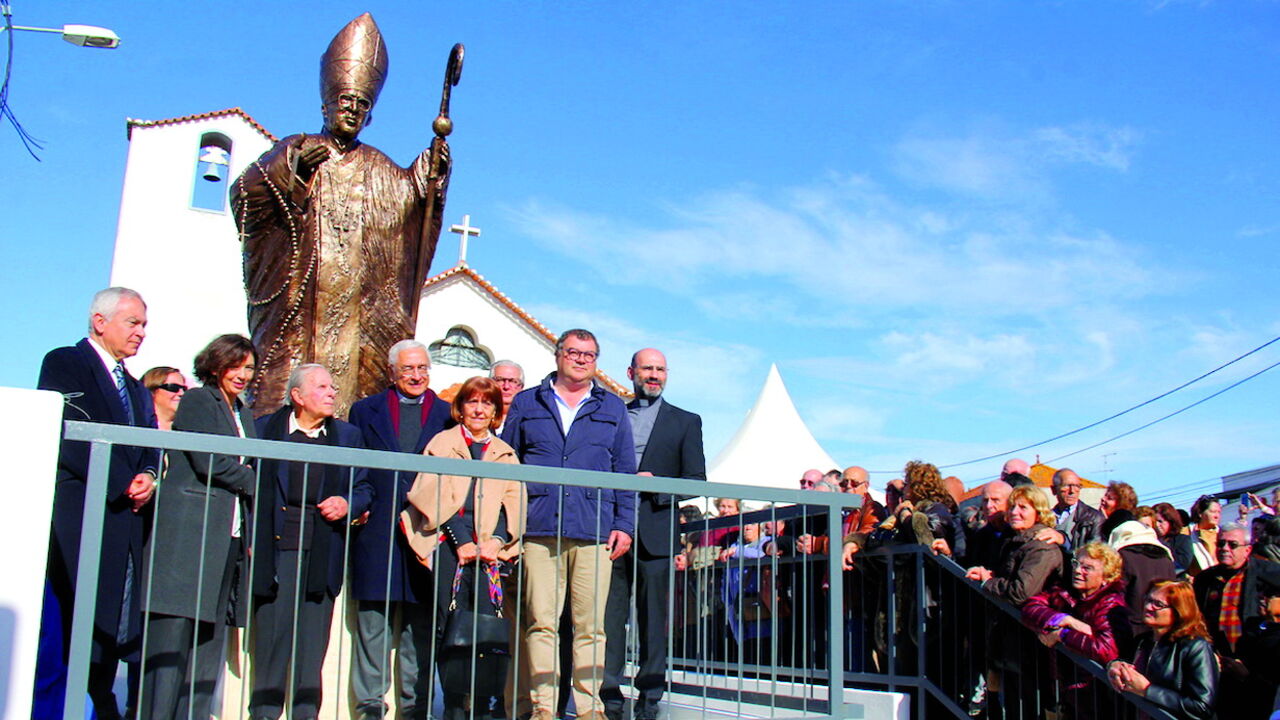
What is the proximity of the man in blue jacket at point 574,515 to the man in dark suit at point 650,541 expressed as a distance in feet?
0.57

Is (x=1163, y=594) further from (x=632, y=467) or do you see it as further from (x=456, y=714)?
(x=456, y=714)

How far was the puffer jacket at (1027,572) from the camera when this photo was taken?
5.89m

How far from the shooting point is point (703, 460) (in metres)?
6.13

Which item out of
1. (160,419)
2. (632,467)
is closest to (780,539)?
(632,467)

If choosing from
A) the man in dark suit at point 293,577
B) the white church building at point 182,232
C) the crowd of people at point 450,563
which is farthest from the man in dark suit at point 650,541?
the white church building at point 182,232

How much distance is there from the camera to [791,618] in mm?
6398

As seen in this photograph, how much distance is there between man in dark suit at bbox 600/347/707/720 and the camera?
5406mm

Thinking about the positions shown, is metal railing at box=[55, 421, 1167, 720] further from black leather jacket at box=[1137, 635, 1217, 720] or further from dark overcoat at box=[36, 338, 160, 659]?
dark overcoat at box=[36, 338, 160, 659]

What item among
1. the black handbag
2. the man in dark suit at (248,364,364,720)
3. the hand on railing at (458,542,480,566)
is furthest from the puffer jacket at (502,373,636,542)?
the man in dark suit at (248,364,364,720)

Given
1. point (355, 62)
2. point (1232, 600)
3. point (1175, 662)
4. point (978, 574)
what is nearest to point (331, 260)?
point (355, 62)

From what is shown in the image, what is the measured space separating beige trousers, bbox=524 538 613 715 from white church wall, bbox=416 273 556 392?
25.4 meters

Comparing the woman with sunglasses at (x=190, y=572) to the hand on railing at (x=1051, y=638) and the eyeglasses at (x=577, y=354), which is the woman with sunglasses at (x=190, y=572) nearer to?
the eyeglasses at (x=577, y=354)

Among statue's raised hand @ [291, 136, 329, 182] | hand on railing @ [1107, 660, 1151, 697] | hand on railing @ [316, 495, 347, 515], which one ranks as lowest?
hand on railing @ [1107, 660, 1151, 697]

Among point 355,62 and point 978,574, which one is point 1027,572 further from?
point 355,62
